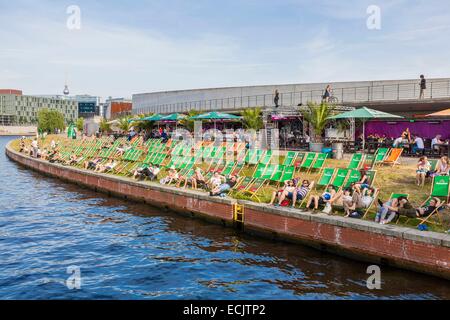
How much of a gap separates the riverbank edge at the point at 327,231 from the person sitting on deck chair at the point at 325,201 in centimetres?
42

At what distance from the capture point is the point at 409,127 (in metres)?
22.9

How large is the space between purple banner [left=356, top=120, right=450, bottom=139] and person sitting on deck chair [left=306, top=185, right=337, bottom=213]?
12028 millimetres

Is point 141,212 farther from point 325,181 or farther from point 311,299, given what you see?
point 311,299

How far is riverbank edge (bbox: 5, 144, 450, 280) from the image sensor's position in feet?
A: 30.4

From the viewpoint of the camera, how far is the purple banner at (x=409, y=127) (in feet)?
70.5

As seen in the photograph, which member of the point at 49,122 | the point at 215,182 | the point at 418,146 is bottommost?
the point at 215,182

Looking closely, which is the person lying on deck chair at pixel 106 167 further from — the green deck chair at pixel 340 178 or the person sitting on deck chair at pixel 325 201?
the person sitting on deck chair at pixel 325 201

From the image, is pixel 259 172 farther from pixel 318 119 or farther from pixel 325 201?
pixel 318 119

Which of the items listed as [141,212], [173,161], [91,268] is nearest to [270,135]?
[173,161]

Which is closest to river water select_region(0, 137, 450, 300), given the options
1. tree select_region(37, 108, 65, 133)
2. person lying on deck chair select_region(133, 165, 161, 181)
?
person lying on deck chair select_region(133, 165, 161, 181)

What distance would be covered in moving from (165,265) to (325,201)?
171 inches
